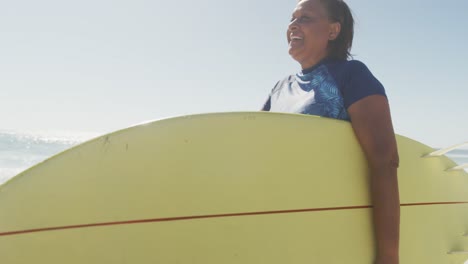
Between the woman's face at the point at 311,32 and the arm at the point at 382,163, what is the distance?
14.0 inches

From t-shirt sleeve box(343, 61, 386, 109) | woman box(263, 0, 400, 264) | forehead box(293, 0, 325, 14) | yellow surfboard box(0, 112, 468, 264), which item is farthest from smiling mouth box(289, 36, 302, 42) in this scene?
yellow surfboard box(0, 112, 468, 264)

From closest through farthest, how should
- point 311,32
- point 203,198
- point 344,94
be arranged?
point 203,198 < point 344,94 < point 311,32

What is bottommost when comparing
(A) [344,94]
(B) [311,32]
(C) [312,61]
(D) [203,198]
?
(D) [203,198]

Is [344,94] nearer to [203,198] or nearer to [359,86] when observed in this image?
[359,86]

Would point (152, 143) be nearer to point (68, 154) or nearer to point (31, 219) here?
point (68, 154)

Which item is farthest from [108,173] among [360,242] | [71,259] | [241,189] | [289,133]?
[360,242]

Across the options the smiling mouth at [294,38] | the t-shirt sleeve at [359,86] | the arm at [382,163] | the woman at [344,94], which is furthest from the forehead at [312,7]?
the arm at [382,163]

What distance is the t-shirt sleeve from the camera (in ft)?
3.58

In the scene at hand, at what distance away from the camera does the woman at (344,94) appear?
1081 millimetres

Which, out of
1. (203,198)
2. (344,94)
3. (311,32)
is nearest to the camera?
(203,198)

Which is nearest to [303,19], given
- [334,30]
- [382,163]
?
[334,30]

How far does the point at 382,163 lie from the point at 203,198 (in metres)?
0.56

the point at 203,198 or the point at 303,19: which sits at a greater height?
the point at 303,19

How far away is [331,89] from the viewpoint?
46.3 inches
